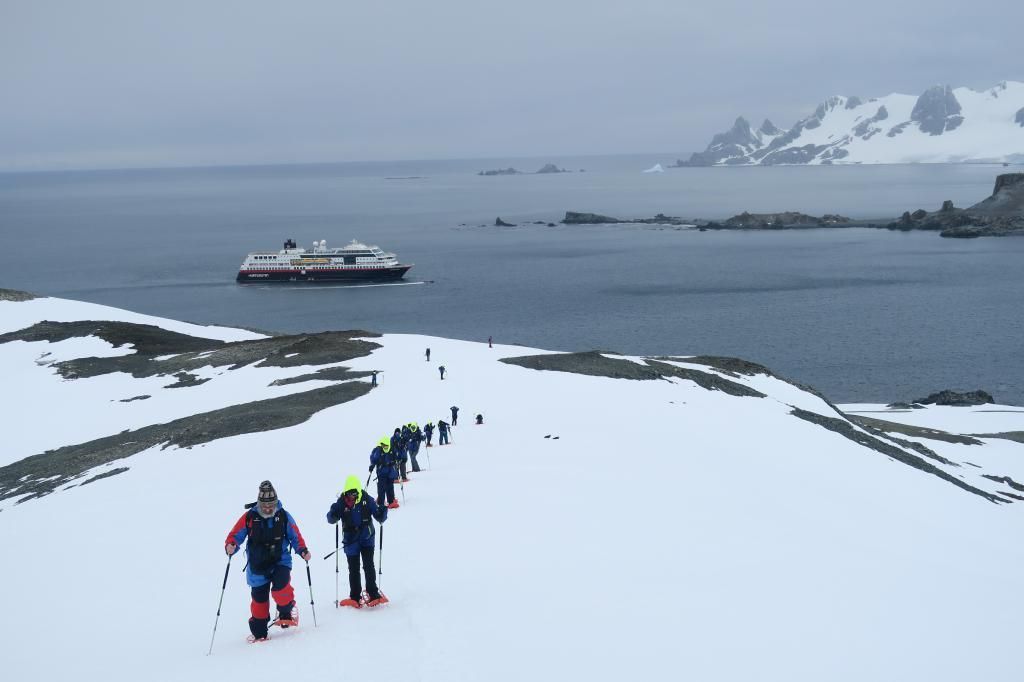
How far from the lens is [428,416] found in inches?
1041

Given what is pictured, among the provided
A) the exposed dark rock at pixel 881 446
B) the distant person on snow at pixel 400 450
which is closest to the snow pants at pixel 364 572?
the distant person on snow at pixel 400 450

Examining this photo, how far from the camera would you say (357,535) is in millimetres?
10320

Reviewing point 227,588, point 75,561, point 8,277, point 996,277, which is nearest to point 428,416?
point 75,561

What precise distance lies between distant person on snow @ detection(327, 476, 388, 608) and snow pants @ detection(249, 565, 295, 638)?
89 cm

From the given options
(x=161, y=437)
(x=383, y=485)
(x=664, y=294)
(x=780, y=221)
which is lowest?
(x=664, y=294)

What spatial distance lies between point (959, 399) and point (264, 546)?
53.3 m

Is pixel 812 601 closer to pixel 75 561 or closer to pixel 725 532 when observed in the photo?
pixel 725 532

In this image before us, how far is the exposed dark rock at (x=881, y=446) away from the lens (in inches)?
1154

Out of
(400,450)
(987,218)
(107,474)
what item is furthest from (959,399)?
(987,218)

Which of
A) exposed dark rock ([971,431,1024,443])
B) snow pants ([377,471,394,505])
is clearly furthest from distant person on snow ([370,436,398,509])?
exposed dark rock ([971,431,1024,443])

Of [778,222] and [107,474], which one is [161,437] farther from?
[778,222]

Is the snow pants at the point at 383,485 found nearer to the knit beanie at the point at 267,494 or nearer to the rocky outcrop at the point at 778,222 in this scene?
the knit beanie at the point at 267,494

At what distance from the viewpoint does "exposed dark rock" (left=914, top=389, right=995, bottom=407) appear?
51500mm

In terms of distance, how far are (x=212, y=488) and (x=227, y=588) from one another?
330 inches
